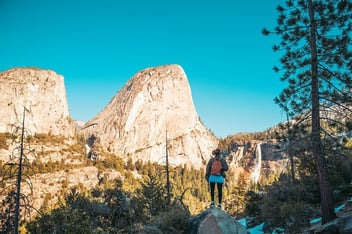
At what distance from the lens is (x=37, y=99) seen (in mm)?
163375

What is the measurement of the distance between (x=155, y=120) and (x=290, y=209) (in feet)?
607

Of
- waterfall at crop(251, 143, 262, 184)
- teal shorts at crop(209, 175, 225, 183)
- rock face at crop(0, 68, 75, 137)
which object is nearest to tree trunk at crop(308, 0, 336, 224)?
teal shorts at crop(209, 175, 225, 183)

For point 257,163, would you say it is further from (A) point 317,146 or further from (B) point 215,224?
(B) point 215,224

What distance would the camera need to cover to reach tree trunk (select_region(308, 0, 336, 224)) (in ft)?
41.1

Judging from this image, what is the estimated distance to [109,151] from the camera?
183 meters

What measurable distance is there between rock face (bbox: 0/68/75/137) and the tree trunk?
502 feet

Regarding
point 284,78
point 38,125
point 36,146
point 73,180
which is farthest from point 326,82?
point 38,125

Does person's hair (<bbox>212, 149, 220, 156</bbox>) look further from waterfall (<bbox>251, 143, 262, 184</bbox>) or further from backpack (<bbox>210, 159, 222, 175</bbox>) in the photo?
waterfall (<bbox>251, 143, 262, 184</bbox>)

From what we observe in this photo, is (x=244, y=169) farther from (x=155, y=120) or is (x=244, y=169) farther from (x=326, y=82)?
(x=326, y=82)

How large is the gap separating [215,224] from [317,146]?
561 cm

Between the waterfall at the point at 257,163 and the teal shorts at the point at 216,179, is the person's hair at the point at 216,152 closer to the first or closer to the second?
the teal shorts at the point at 216,179

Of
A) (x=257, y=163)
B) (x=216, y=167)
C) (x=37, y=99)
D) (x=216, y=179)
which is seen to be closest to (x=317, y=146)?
(x=216, y=167)

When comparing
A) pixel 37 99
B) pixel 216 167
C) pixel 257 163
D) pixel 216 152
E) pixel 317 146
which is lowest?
pixel 257 163

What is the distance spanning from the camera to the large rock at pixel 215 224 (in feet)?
35.3
